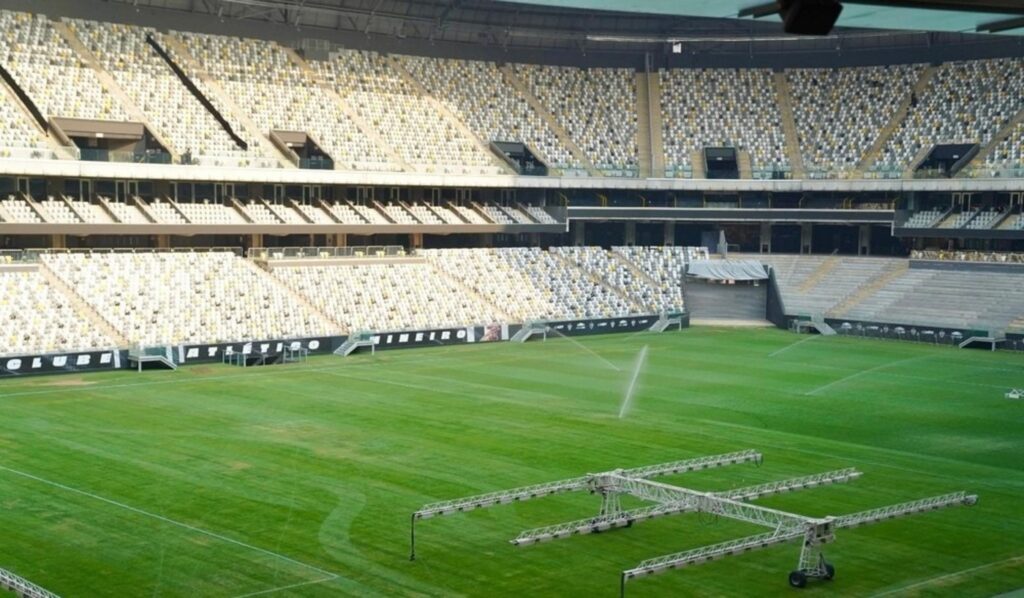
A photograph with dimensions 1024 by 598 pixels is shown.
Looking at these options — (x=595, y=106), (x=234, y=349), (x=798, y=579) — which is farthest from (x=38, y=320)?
(x=595, y=106)

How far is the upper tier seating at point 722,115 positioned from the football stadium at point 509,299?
0.28 m

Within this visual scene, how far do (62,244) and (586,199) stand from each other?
1501 inches

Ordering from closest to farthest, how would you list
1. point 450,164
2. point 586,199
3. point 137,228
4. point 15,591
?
point 15,591, point 137,228, point 450,164, point 586,199

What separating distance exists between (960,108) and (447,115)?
36954mm

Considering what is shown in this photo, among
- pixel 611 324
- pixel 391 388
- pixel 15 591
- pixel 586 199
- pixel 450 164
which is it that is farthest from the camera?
pixel 586 199

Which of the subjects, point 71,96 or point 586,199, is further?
→ point 586,199

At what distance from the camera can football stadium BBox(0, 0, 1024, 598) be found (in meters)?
30.3

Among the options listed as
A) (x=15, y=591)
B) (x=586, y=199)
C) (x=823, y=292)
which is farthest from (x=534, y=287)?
(x=15, y=591)

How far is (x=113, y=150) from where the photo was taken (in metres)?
75.4

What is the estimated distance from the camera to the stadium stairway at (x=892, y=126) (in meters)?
92.7

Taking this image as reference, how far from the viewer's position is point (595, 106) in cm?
9975

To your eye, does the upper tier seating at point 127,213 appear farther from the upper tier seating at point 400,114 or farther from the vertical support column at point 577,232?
the vertical support column at point 577,232

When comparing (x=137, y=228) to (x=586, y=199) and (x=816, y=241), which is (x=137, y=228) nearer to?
(x=586, y=199)

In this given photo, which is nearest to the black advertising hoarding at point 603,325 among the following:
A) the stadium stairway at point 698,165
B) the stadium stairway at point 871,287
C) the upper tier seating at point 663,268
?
the upper tier seating at point 663,268
